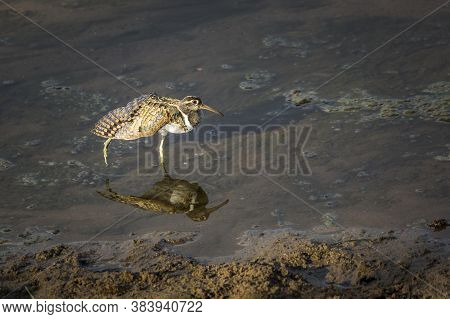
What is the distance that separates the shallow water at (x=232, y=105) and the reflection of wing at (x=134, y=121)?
333 mm

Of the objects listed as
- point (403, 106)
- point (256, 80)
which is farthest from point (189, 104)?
point (403, 106)

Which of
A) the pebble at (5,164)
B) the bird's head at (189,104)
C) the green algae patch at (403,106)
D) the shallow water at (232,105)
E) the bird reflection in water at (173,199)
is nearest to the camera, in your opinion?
the shallow water at (232,105)

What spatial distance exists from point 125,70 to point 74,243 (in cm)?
409

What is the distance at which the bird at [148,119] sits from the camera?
8430 mm

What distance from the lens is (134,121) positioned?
8508mm

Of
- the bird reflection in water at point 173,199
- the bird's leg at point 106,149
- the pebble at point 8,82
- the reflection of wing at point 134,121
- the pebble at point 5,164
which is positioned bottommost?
the bird reflection in water at point 173,199

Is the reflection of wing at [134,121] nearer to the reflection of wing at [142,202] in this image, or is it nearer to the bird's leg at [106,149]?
the bird's leg at [106,149]

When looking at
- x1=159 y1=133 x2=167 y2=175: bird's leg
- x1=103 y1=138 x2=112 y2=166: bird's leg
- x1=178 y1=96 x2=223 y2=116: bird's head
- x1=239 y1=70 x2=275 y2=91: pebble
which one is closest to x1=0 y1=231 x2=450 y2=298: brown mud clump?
x1=159 y1=133 x2=167 y2=175: bird's leg

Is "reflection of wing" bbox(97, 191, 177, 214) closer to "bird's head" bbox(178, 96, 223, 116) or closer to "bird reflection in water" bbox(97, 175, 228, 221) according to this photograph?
"bird reflection in water" bbox(97, 175, 228, 221)

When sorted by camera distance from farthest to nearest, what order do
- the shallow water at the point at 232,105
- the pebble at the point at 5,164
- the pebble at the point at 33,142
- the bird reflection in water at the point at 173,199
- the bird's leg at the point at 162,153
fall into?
the pebble at the point at 33,142 → the bird's leg at the point at 162,153 → the pebble at the point at 5,164 → the bird reflection in water at the point at 173,199 → the shallow water at the point at 232,105

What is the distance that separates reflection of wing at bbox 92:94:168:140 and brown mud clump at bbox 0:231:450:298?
1.96 m

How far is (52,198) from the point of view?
7730 millimetres

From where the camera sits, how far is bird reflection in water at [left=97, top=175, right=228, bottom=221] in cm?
752

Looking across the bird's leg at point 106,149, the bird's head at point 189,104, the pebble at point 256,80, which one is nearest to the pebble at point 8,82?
the bird's leg at point 106,149
